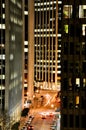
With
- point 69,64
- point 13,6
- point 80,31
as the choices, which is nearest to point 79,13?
point 80,31

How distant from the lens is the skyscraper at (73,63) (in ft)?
246

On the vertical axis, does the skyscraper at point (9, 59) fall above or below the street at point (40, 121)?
above

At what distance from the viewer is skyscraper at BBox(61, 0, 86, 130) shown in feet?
246

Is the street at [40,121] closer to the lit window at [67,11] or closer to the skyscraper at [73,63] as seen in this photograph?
the skyscraper at [73,63]

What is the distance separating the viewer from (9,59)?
427 ft

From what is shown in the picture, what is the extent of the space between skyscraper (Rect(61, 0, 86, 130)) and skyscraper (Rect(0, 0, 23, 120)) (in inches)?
2019

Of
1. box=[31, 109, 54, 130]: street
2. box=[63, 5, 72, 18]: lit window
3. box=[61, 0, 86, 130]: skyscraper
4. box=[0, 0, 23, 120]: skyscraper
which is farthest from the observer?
box=[0, 0, 23, 120]: skyscraper

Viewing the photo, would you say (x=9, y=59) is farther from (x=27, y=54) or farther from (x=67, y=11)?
(x=67, y=11)

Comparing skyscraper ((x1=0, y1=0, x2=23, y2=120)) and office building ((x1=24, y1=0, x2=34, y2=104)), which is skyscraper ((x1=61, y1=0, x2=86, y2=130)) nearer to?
skyscraper ((x1=0, y1=0, x2=23, y2=120))

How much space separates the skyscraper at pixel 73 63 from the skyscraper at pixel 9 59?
5128 cm

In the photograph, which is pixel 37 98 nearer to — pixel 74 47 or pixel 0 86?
pixel 0 86

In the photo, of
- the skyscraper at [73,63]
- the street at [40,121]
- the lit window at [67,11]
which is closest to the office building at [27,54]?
the street at [40,121]

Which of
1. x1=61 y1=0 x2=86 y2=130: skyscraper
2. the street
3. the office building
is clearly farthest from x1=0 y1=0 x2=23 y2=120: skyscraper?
x1=61 y1=0 x2=86 y2=130: skyscraper

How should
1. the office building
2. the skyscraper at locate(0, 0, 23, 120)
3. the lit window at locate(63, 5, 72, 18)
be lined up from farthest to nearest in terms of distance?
1. the office building
2. the skyscraper at locate(0, 0, 23, 120)
3. the lit window at locate(63, 5, 72, 18)
